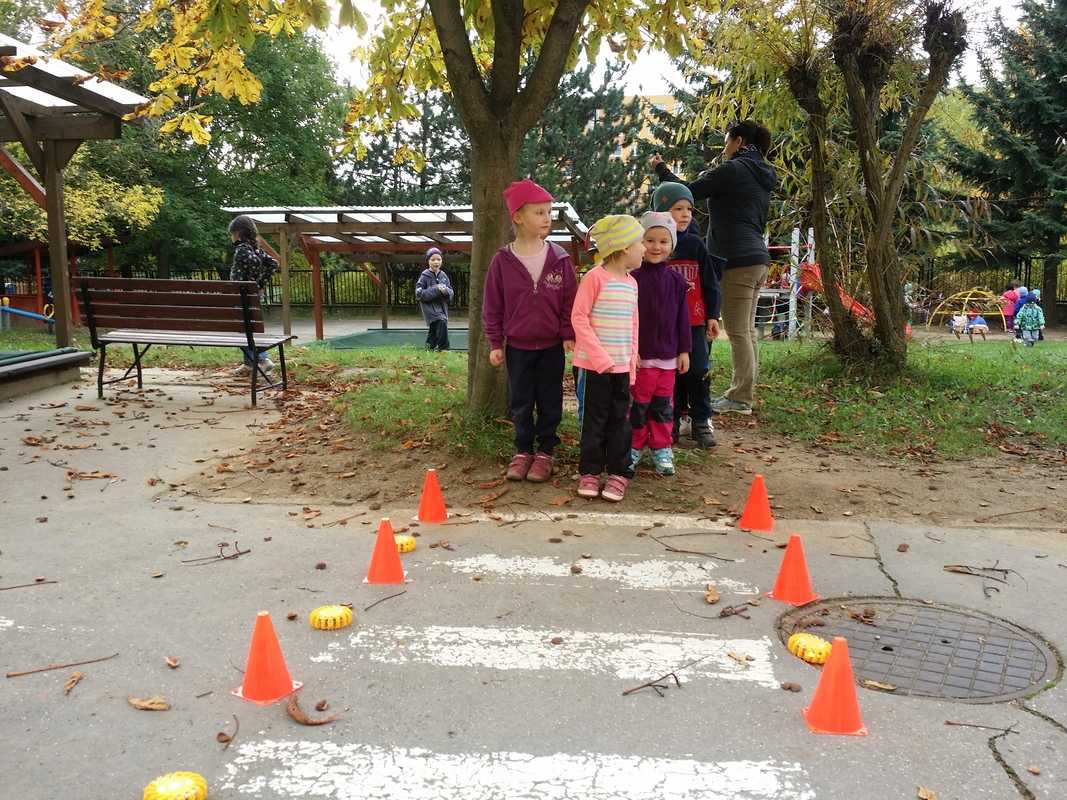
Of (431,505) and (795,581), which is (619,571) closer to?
(795,581)

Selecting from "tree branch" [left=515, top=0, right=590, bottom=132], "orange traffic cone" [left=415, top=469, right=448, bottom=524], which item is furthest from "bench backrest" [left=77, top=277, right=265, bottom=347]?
"orange traffic cone" [left=415, top=469, right=448, bottom=524]

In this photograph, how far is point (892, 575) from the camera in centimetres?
413

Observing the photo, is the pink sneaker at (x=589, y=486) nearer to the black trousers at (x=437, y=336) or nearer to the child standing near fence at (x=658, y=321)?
the child standing near fence at (x=658, y=321)

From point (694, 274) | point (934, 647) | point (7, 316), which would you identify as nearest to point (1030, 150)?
point (694, 274)

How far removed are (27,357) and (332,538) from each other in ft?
21.3

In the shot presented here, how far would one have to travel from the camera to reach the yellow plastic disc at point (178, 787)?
91.4 inches

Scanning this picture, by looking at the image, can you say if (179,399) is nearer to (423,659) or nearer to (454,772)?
(423,659)

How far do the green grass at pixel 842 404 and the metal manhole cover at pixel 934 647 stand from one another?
8.22 ft

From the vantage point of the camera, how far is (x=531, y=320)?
17.8 feet

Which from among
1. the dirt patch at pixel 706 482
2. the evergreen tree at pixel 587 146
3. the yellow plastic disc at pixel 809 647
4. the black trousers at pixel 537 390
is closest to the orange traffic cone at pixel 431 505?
the dirt patch at pixel 706 482

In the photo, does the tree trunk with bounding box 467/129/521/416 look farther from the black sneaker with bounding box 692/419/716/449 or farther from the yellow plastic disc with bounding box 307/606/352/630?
the yellow plastic disc with bounding box 307/606/352/630

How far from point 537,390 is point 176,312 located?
4836mm

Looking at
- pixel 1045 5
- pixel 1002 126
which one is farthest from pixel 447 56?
pixel 1045 5

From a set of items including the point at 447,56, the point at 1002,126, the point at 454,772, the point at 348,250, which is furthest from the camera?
the point at 1002,126
